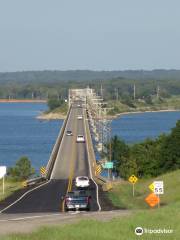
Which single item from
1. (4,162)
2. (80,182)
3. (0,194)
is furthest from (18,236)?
(4,162)

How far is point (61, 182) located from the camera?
217 ft

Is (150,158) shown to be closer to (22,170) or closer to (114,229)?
(22,170)

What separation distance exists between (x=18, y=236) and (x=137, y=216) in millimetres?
5802

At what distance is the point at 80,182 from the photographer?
58.8 m

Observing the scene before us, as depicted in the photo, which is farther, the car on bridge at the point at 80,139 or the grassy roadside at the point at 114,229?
the car on bridge at the point at 80,139

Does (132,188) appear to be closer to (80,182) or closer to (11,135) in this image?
(80,182)

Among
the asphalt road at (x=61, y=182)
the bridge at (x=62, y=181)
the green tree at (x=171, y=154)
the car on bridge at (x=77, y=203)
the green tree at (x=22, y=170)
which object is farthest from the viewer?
the green tree at (x=22, y=170)

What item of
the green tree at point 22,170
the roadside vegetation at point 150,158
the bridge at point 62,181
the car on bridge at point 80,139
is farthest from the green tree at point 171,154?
the car on bridge at point 80,139

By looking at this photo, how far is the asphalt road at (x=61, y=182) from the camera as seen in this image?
41.8m

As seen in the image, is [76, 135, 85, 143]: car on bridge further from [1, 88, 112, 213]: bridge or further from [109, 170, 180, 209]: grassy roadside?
[109, 170, 180, 209]: grassy roadside

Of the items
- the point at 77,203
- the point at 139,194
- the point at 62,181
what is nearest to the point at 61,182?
the point at 62,181

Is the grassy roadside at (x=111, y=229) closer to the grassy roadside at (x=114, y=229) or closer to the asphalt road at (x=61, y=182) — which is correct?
the grassy roadside at (x=114, y=229)

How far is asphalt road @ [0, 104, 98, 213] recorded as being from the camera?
4178cm

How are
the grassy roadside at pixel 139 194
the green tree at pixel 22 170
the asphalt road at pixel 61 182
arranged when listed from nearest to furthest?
1. the asphalt road at pixel 61 182
2. the grassy roadside at pixel 139 194
3. the green tree at pixel 22 170
